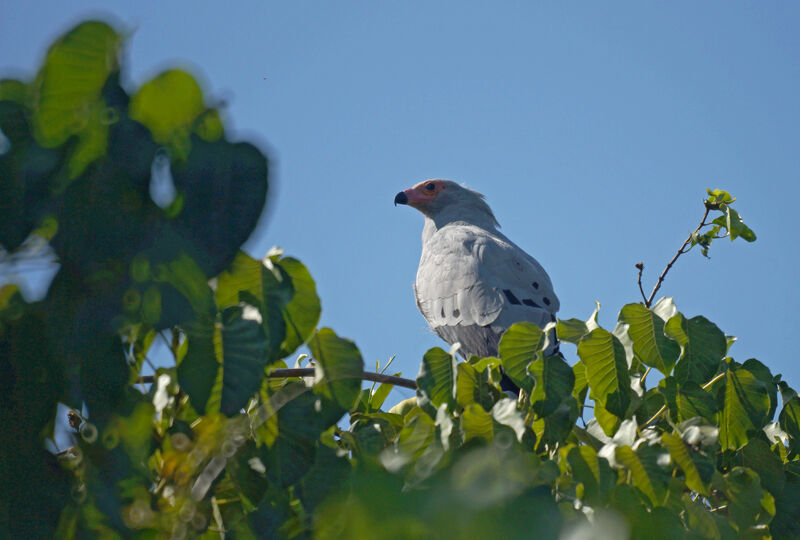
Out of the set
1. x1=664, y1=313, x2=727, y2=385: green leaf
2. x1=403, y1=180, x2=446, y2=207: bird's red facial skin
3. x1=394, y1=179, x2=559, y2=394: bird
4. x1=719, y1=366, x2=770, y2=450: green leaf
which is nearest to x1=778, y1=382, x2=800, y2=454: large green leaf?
x1=719, y1=366, x2=770, y2=450: green leaf

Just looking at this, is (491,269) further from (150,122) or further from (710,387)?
(150,122)

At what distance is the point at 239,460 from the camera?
180 centimetres

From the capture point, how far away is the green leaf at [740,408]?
8.54 feet

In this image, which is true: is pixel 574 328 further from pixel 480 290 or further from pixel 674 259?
pixel 480 290

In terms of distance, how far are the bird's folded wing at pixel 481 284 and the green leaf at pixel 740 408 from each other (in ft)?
10.2

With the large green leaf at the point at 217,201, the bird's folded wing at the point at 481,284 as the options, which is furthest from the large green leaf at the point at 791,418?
the bird's folded wing at the point at 481,284

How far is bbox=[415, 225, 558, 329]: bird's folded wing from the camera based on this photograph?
603 cm

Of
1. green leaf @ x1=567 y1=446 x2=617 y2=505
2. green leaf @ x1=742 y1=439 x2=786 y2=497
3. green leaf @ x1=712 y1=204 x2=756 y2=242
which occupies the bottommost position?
green leaf @ x1=567 y1=446 x2=617 y2=505

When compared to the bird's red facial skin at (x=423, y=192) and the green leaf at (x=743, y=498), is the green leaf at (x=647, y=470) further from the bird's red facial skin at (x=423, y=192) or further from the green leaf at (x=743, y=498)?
the bird's red facial skin at (x=423, y=192)

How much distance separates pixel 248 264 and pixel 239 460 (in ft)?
1.41

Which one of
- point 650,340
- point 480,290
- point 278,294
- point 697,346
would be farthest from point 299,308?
point 480,290

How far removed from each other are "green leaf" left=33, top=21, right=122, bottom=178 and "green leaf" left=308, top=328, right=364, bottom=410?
0.87 meters

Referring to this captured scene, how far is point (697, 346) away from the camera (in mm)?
2541

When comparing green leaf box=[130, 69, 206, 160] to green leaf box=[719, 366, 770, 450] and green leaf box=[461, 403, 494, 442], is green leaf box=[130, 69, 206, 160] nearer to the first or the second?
green leaf box=[461, 403, 494, 442]
